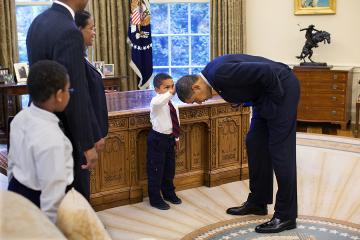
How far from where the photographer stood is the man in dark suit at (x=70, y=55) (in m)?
2.40

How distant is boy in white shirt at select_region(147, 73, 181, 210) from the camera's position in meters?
4.00

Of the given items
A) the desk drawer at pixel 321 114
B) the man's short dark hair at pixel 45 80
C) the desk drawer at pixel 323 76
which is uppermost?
the man's short dark hair at pixel 45 80

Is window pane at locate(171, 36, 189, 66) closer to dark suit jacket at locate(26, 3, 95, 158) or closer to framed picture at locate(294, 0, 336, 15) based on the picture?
framed picture at locate(294, 0, 336, 15)

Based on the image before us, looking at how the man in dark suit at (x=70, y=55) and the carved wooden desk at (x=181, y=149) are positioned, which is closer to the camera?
the man in dark suit at (x=70, y=55)

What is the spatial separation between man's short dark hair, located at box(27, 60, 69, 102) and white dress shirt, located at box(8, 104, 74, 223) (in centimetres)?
8

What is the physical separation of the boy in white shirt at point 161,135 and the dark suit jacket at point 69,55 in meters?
1.52

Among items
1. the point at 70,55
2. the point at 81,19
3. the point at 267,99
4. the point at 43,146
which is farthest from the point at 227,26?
the point at 43,146

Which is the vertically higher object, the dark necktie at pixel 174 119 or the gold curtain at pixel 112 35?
the gold curtain at pixel 112 35

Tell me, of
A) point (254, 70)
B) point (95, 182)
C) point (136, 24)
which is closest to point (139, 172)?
point (95, 182)

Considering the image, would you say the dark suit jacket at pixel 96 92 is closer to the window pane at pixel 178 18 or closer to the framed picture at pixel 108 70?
the framed picture at pixel 108 70

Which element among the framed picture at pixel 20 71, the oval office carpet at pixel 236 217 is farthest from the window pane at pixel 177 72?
the oval office carpet at pixel 236 217

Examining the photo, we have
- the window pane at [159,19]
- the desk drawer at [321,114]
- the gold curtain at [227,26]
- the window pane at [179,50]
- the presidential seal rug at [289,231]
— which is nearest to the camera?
the presidential seal rug at [289,231]

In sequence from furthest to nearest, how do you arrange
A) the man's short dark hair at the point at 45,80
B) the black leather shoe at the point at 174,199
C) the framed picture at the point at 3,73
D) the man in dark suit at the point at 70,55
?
1. the framed picture at the point at 3,73
2. the black leather shoe at the point at 174,199
3. the man in dark suit at the point at 70,55
4. the man's short dark hair at the point at 45,80

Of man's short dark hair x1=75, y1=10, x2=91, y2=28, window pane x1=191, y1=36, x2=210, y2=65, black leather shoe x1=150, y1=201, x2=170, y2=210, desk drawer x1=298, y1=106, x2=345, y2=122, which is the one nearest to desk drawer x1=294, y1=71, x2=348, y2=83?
desk drawer x1=298, y1=106, x2=345, y2=122
